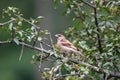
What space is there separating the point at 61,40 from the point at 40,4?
10.3 meters

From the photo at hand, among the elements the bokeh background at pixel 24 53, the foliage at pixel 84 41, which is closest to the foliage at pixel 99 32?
the foliage at pixel 84 41

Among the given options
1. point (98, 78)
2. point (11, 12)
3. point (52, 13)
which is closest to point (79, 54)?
point (98, 78)

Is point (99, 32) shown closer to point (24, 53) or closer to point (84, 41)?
point (84, 41)

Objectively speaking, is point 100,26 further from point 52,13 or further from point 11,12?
point 52,13

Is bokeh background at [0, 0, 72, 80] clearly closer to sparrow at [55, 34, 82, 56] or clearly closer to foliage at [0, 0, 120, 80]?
foliage at [0, 0, 120, 80]

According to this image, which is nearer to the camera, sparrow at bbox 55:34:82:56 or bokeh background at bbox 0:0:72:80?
sparrow at bbox 55:34:82:56

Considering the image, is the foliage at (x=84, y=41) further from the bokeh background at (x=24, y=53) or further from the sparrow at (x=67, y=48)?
the bokeh background at (x=24, y=53)

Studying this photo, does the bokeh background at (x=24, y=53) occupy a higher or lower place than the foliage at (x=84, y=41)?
lower

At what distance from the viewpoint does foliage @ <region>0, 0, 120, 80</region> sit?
564cm

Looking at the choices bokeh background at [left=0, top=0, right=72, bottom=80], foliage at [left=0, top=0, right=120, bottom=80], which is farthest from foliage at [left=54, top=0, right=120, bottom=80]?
bokeh background at [left=0, top=0, right=72, bottom=80]

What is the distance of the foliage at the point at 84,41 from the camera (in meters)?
5.64

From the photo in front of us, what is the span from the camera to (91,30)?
244 inches

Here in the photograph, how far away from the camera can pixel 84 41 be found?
20.2 feet

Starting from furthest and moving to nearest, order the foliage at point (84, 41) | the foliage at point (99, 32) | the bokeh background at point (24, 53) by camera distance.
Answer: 1. the bokeh background at point (24, 53)
2. the foliage at point (99, 32)
3. the foliage at point (84, 41)
